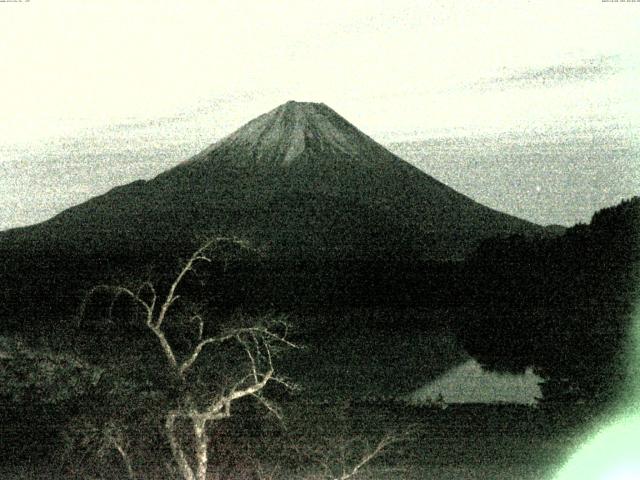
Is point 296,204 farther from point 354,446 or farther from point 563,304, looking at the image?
point 354,446

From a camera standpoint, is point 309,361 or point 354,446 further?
point 309,361

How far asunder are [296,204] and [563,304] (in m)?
59.8

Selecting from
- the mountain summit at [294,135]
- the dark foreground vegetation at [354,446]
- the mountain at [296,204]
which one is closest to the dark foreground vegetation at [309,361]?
the dark foreground vegetation at [354,446]

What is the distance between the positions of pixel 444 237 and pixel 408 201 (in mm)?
8435

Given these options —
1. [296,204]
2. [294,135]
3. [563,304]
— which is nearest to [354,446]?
[563,304]

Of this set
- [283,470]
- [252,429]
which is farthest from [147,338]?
[283,470]

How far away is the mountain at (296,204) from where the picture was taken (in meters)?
72.4

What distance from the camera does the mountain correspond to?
72438 mm

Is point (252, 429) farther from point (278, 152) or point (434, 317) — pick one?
point (278, 152)

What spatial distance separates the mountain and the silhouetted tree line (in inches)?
1519

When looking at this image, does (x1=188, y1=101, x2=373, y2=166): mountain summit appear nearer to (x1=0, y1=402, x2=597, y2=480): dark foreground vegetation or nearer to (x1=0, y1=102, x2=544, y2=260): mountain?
(x1=0, y1=102, x2=544, y2=260): mountain

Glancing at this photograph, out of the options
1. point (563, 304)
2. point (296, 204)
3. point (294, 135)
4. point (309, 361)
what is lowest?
point (296, 204)

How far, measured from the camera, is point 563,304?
22.7 m

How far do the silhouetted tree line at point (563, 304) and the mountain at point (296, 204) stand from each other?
1519 inches
